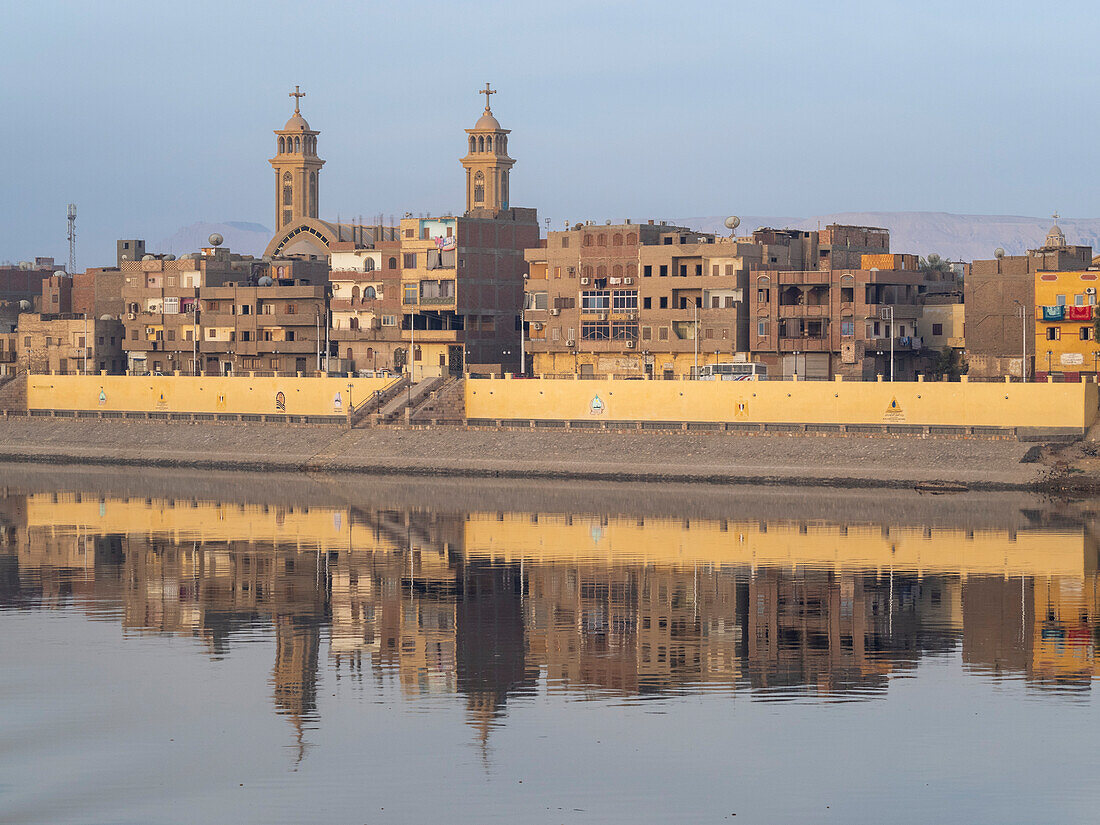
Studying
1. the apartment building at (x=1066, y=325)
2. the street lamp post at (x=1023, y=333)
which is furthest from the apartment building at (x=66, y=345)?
the apartment building at (x=1066, y=325)

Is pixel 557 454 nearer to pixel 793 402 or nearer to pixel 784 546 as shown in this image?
pixel 793 402

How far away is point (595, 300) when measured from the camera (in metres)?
124

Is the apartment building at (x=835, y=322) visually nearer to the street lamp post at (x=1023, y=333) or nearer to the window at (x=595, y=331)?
the street lamp post at (x=1023, y=333)

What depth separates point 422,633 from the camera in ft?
161

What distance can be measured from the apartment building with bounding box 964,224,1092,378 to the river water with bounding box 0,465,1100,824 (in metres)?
35.9

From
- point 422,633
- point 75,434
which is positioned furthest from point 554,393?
point 422,633

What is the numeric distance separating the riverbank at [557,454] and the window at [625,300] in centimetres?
2116

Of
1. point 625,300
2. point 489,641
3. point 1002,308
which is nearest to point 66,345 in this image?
point 625,300

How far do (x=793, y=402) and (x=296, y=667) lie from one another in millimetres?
58563

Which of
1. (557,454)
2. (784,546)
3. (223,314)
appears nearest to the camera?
(784,546)

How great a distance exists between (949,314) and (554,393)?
2854 centimetres

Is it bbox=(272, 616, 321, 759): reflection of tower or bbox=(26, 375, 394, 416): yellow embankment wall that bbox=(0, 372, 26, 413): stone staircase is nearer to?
bbox=(26, 375, 394, 416): yellow embankment wall

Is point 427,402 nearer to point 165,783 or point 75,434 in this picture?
point 75,434

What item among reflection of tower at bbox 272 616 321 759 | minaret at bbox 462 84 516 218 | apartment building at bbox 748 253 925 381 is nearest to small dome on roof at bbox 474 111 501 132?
minaret at bbox 462 84 516 218
